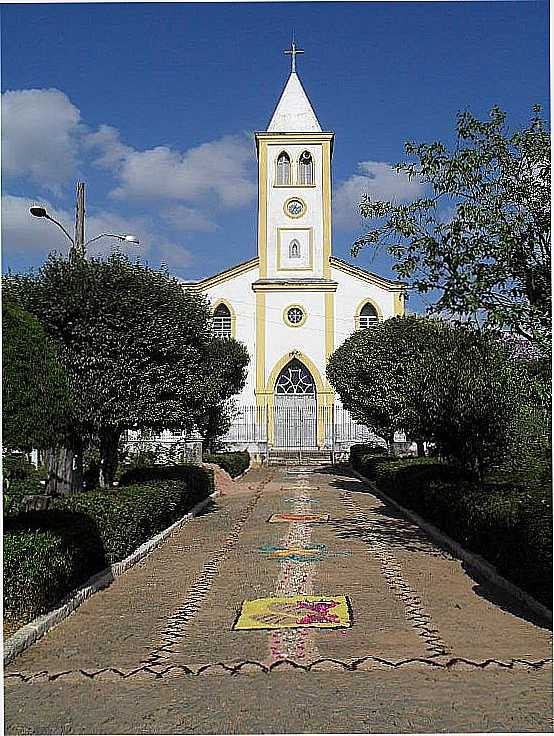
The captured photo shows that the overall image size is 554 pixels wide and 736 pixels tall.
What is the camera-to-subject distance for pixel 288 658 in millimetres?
6500

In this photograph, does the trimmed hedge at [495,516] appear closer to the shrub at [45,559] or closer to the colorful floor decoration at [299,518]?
the colorful floor decoration at [299,518]

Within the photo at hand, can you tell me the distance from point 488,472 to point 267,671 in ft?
31.4

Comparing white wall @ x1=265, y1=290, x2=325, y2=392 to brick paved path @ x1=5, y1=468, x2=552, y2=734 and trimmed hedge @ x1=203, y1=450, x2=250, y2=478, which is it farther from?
brick paved path @ x1=5, y1=468, x2=552, y2=734

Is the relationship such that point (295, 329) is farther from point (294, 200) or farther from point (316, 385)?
point (294, 200)

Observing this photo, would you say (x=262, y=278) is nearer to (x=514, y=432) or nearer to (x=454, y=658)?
(x=514, y=432)


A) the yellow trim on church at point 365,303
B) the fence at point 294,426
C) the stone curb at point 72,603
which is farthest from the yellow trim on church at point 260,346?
the stone curb at point 72,603

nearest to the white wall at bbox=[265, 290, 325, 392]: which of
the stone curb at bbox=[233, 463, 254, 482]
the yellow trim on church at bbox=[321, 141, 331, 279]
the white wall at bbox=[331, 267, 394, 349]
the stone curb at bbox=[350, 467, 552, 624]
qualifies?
the white wall at bbox=[331, 267, 394, 349]

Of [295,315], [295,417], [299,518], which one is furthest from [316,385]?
[299,518]

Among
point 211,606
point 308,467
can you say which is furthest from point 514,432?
point 308,467

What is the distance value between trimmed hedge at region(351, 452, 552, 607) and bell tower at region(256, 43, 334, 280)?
22.1 metres

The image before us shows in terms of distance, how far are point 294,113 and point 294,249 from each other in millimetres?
6257

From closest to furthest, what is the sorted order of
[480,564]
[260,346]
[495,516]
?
1. [495,516]
2. [480,564]
3. [260,346]

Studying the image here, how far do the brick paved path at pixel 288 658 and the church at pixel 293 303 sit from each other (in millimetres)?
25958

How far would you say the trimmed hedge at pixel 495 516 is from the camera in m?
8.09
